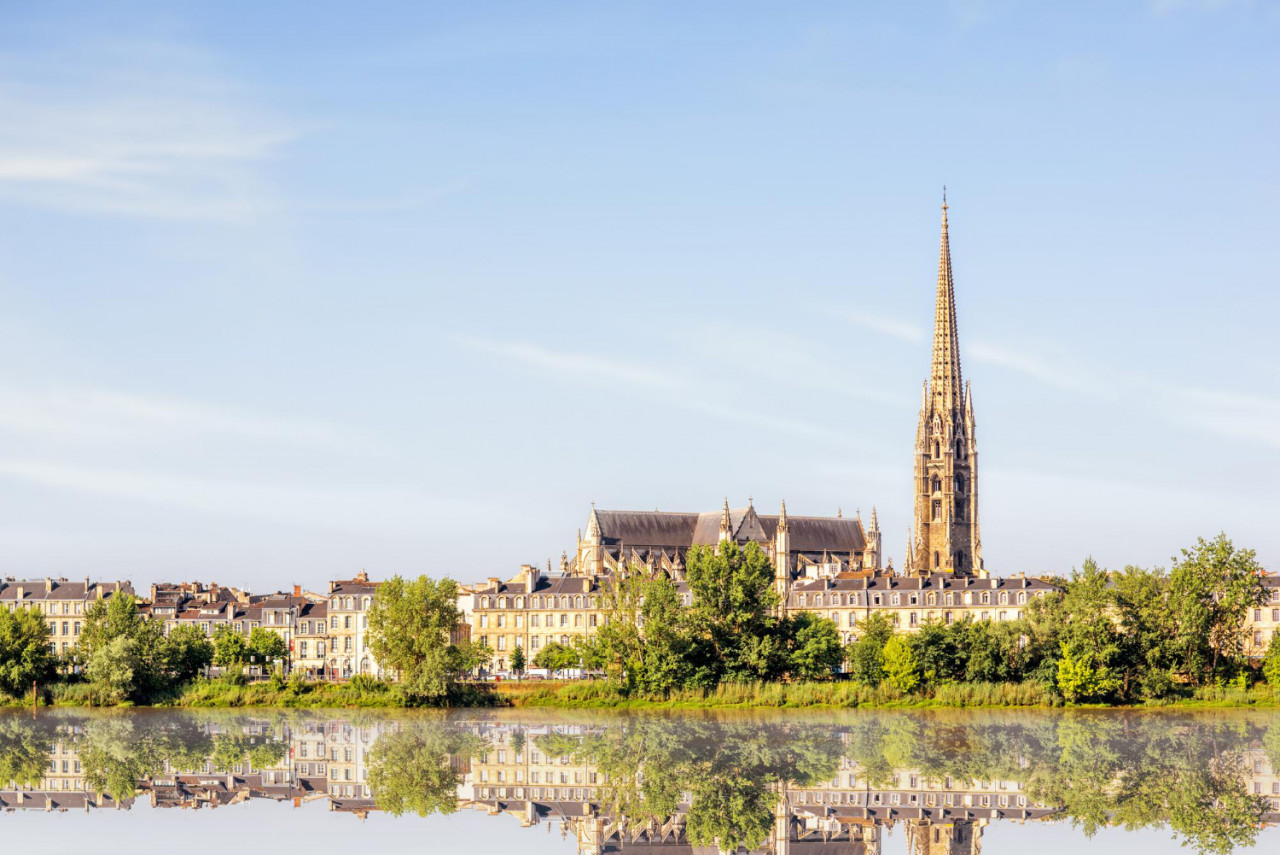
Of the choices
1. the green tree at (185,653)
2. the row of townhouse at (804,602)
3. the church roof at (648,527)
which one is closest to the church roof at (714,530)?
the church roof at (648,527)

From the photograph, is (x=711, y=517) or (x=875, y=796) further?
(x=711, y=517)

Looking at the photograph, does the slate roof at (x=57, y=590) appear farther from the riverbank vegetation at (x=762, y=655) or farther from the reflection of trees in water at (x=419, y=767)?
the reflection of trees in water at (x=419, y=767)

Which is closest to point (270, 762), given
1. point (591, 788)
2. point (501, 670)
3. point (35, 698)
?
point (591, 788)

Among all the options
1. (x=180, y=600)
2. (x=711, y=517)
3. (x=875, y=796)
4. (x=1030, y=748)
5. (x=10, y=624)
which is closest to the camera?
(x=875, y=796)

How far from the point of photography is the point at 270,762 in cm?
4678

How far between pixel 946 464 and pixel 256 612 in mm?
59580

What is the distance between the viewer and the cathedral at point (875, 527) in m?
125

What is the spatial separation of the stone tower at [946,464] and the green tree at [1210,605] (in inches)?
2160

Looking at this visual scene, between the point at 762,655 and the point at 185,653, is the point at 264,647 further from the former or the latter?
the point at 762,655

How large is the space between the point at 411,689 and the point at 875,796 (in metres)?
39.4

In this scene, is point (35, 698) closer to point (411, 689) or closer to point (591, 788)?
point (411, 689)

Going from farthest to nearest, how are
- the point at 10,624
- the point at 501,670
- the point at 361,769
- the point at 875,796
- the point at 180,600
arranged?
the point at 180,600, the point at 501,670, the point at 10,624, the point at 361,769, the point at 875,796

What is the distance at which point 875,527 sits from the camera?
132m

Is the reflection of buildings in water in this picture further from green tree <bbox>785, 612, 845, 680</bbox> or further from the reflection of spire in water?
green tree <bbox>785, 612, 845, 680</bbox>
